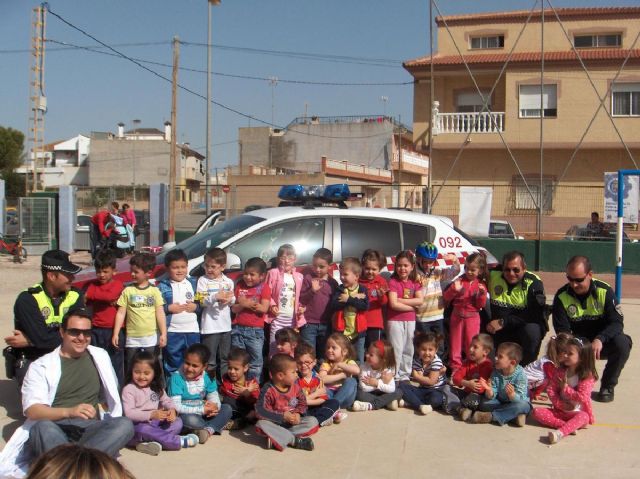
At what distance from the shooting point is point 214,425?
544cm

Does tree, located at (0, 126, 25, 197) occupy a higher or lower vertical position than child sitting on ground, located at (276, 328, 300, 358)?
higher

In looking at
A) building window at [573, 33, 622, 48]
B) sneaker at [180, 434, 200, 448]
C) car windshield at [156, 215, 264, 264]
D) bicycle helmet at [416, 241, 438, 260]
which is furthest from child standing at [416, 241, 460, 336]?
building window at [573, 33, 622, 48]

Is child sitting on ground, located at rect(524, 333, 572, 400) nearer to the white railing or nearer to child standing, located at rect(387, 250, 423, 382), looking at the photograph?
child standing, located at rect(387, 250, 423, 382)

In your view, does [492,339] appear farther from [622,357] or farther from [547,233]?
[547,233]

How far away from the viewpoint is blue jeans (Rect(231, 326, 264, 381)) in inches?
246

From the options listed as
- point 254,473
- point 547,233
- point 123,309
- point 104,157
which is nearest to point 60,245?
point 547,233

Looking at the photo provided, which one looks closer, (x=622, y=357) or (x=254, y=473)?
(x=254, y=473)

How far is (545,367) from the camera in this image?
5.95 m

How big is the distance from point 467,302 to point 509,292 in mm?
391

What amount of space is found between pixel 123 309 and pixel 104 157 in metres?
64.1

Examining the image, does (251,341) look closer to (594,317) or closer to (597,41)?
(594,317)

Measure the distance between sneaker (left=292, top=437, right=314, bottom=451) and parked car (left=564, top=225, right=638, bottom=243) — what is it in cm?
1477

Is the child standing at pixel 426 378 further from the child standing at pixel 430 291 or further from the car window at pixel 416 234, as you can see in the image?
the car window at pixel 416 234

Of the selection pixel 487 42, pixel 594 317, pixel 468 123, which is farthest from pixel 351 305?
pixel 487 42
